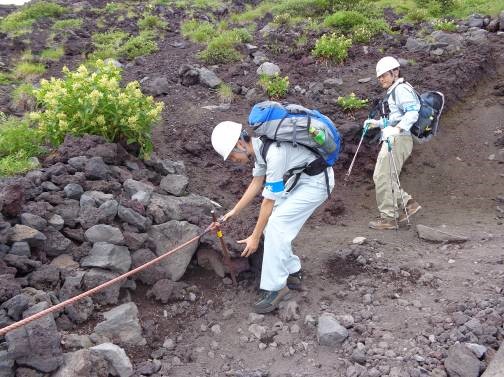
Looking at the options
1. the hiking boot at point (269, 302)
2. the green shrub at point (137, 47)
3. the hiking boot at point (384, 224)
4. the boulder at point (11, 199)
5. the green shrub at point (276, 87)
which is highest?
the boulder at point (11, 199)

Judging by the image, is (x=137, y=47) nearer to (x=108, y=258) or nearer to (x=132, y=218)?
(x=132, y=218)

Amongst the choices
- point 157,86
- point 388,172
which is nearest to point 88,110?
point 157,86

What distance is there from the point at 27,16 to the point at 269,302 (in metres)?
14.2

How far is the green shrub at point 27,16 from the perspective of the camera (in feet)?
47.5

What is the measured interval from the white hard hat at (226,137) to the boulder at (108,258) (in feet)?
4.55

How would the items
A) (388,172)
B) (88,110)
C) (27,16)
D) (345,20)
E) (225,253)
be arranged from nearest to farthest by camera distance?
1. (225,253)
2. (88,110)
3. (388,172)
4. (345,20)
5. (27,16)

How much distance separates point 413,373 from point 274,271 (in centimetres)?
155

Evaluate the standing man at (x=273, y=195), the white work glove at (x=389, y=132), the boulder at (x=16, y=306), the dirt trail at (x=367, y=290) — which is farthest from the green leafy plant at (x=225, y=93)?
the boulder at (x=16, y=306)

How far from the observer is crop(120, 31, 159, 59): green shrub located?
11.6 meters

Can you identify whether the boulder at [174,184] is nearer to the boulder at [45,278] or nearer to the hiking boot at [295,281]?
the hiking boot at [295,281]

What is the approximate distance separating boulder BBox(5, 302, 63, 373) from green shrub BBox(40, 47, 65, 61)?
965 cm

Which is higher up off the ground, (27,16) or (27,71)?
(27,71)

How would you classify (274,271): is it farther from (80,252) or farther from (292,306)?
(80,252)

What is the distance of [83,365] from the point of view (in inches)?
145
